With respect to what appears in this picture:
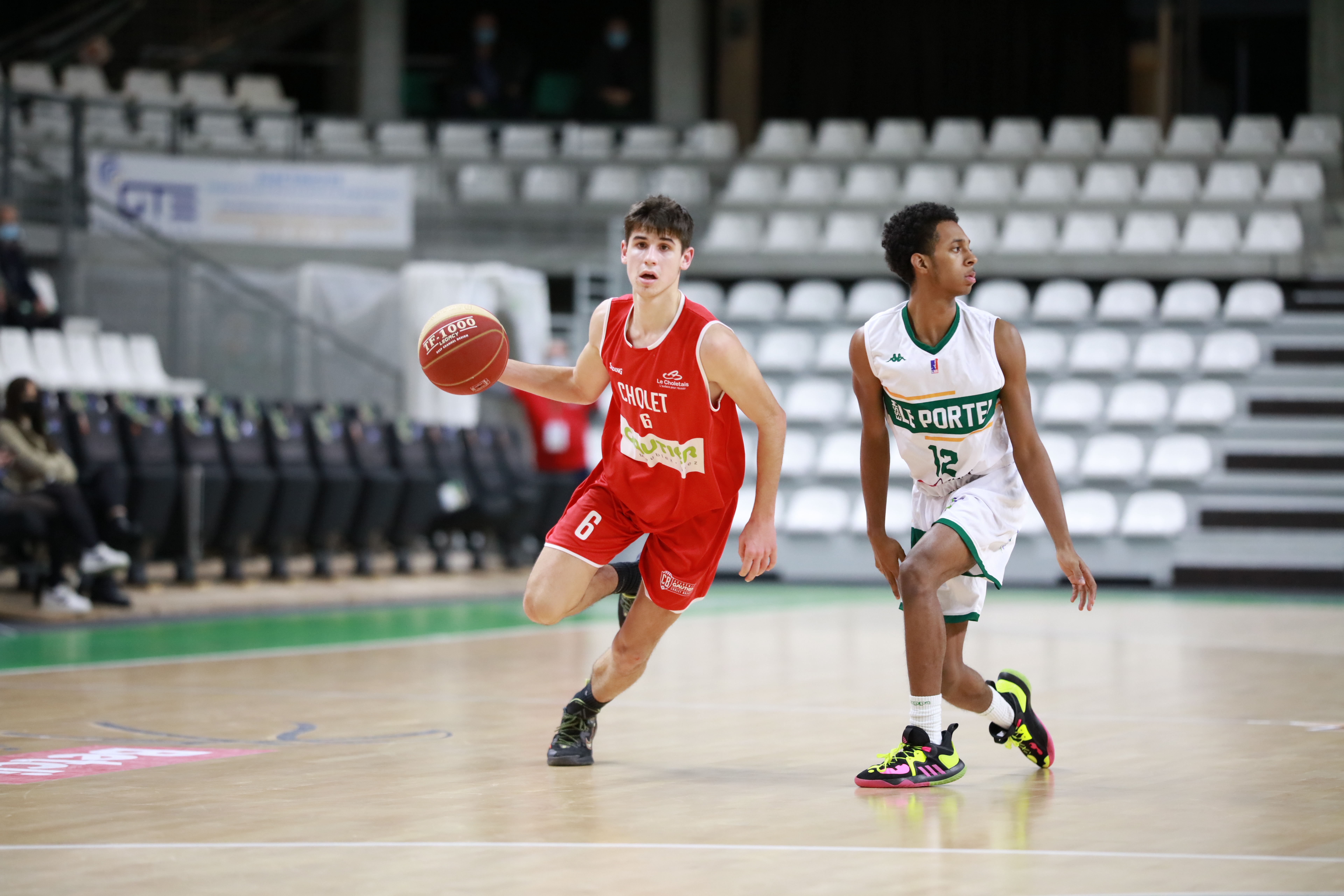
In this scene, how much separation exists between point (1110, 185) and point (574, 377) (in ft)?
45.6

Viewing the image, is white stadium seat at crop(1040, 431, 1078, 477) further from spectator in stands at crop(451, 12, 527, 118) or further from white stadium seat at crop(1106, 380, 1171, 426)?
Answer: spectator in stands at crop(451, 12, 527, 118)

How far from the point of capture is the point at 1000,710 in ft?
16.4

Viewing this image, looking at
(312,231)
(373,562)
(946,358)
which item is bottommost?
(373,562)

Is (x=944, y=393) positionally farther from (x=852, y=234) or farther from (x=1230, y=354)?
(x=852, y=234)

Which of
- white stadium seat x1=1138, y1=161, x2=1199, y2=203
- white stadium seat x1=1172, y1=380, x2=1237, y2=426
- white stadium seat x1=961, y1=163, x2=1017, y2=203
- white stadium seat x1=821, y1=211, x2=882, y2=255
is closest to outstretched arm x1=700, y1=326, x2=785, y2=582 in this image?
white stadium seat x1=1172, y1=380, x2=1237, y2=426

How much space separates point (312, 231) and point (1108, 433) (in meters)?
8.20

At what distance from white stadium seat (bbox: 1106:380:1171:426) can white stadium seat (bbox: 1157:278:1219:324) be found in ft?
3.04

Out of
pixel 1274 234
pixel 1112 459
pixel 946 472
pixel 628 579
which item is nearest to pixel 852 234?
pixel 1112 459

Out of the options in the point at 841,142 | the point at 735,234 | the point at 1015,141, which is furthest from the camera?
the point at 841,142

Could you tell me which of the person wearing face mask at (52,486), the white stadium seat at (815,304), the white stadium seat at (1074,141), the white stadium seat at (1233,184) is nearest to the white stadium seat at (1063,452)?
the white stadium seat at (815,304)

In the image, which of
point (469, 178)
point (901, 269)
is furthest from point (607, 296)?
point (901, 269)

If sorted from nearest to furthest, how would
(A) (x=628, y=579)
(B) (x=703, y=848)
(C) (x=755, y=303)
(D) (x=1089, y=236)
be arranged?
1. (B) (x=703, y=848)
2. (A) (x=628, y=579)
3. (D) (x=1089, y=236)
4. (C) (x=755, y=303)

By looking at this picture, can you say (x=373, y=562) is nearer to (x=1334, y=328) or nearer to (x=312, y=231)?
(x=312, y=231)

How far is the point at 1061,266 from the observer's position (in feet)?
56.5
